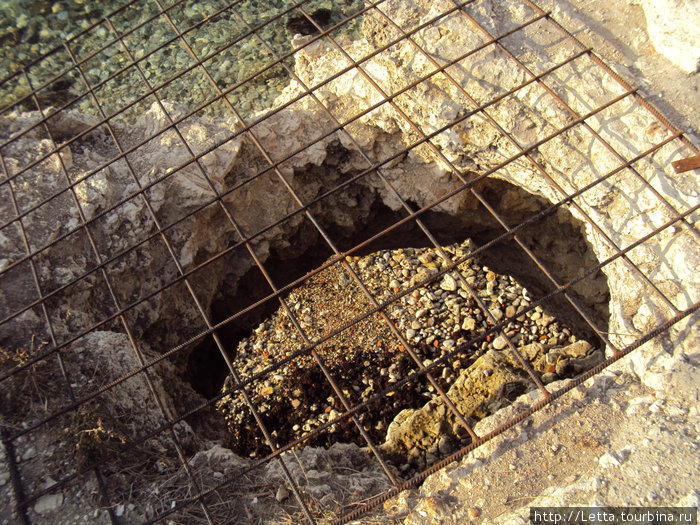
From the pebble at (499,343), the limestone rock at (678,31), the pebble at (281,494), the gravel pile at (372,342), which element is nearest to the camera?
the pebble at (281,494)

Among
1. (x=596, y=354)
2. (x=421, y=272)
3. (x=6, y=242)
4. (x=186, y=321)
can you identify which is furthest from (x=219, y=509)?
(x=421, y=272)

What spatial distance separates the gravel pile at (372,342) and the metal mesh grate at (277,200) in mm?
1078

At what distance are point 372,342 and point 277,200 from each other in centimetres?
206

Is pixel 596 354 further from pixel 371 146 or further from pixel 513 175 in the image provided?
pixel 371 146

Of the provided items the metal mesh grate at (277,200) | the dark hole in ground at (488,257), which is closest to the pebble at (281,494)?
the metal mesh grate at (277,200)

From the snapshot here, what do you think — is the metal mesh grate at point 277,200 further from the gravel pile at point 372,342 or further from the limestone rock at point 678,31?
the gravel pile at point 372,342

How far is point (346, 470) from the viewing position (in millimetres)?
2436

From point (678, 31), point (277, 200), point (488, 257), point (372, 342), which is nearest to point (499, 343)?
point (488, 257)

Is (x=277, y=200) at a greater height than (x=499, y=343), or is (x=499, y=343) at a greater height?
(x=277, y=200)

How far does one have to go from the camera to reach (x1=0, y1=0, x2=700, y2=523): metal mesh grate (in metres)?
2.26

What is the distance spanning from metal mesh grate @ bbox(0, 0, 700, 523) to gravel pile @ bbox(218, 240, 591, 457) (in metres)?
1.08

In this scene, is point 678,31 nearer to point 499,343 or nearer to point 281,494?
point 499,343

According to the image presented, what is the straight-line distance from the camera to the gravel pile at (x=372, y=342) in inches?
174

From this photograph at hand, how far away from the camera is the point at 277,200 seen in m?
3.43
